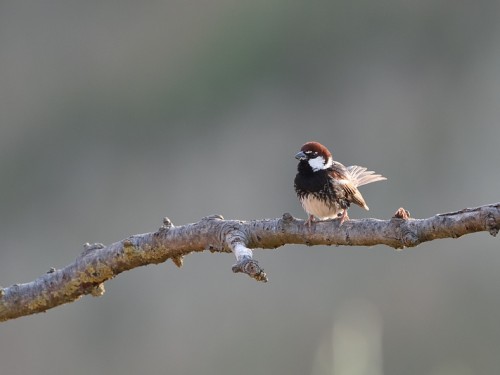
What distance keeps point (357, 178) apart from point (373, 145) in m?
5.40

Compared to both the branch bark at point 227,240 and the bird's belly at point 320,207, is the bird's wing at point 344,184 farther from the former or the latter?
the branch bark at point 227,240

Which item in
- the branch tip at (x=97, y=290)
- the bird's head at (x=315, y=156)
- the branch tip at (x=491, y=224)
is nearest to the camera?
the branch tip at (x=491, y=224)

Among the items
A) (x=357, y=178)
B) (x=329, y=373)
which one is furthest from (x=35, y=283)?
(x=357, y=178)

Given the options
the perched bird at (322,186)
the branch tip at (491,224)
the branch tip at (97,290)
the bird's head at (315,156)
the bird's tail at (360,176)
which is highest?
the bird's tail at (360,176)

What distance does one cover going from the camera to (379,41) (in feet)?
38.3

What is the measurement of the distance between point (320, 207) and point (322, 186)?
127 millimetres

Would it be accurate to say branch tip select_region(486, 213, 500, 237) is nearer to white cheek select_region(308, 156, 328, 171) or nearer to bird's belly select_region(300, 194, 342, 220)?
bird's belly select_region(300, 194, 342, 220)

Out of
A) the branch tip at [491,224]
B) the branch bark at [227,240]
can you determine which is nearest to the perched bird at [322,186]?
the branch bark at [227,240]

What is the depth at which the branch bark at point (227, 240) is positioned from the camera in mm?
2812

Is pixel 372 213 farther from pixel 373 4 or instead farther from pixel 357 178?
pixel 357 178

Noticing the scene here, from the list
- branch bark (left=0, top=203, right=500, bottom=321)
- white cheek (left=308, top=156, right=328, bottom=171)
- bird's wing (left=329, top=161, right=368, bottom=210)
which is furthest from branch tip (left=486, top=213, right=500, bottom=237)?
white cheek (left=308, top=156, right=328, bottom=171)

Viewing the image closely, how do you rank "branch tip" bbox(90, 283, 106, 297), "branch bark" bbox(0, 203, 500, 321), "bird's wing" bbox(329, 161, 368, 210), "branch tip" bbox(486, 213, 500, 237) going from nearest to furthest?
"branch tip" bbox(486, 213, 500, 237), "branch bark" bbox(0, 203, 500, 321), "branch tip" bbox(90, 283, 106, 297), "bird's wing" bbox(329, 161, 368, 210)

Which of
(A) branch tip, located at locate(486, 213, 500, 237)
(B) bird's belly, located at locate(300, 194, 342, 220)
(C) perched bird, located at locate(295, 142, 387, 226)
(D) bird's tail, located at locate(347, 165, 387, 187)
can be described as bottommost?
(A) branch tip, located at locate(486, 213, 500, 237)

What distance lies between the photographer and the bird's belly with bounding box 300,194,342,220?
4472 mm
